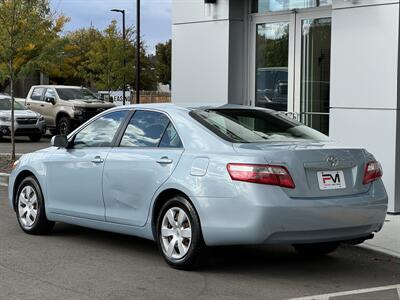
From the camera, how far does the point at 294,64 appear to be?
11898 mm

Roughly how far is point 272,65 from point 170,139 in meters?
6.07

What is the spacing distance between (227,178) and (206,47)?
7.02 metres

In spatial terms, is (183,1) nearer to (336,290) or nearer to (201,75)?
(201,75)

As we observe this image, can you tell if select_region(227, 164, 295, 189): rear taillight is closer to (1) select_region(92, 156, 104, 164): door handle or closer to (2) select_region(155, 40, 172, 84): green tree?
(1) select_region(92, 156, 104, 164): door handle

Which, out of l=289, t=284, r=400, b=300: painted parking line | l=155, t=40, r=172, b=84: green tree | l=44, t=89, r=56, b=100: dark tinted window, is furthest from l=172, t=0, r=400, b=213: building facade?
l=155, t=40, r=172, b=84: green tree

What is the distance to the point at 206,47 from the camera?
41.3 feet

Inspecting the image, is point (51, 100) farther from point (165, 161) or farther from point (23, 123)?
point (165, 161)

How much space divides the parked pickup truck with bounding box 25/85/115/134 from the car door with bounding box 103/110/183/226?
1667 cm

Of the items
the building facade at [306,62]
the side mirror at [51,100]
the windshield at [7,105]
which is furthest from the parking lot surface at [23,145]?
the building facade at [306,62]

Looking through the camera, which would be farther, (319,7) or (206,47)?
(206,47)

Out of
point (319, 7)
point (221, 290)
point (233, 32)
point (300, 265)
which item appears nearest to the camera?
point (221, 290)

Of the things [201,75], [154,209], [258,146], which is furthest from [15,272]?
[201,75]

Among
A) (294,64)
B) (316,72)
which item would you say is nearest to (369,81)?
(316,72)

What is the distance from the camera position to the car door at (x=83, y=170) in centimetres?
718
